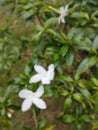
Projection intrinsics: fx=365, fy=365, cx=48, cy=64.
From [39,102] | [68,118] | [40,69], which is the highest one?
[40,69]

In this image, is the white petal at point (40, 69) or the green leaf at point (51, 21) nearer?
the white petal at point (40, 69)

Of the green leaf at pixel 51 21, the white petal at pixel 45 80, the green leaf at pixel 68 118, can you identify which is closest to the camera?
the white petal at pixel 45 80

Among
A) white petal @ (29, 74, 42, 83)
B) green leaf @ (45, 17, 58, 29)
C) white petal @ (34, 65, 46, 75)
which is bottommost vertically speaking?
white petal @ (29, 74, 42, 83)

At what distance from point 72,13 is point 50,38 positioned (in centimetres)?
24

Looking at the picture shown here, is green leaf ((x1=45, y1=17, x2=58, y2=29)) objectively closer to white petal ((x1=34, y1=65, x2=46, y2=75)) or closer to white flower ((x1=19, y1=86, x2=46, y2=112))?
white petal ((x1=34, y1=65, x2=46, y2=75))

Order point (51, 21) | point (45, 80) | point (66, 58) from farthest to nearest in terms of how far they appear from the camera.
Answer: point (51, 21), point (66, 58), point (45, 80)

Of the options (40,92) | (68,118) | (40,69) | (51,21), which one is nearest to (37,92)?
(40,92)

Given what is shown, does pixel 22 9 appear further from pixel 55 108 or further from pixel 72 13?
pixel 55 108

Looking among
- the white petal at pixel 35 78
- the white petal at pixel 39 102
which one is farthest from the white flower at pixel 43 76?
the white petal at pixel 39 102

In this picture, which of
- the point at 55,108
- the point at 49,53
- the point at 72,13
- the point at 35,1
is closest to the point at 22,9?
the point at 35,1

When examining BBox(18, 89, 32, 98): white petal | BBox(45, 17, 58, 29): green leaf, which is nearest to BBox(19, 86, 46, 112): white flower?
BBox(18, 89, 32, 98): white petal

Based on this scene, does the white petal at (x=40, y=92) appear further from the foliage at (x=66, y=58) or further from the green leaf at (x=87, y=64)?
the green leaf at (x=87, y=64)

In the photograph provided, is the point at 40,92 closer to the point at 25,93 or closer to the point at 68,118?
the point at 25,93

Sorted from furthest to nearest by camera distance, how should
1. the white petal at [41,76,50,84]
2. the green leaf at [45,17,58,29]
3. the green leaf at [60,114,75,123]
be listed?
Answer: the green leaf at [45,17,58,29] < the green leaf at [60,114,75,123] < the white petal at [41,76,50,84]
